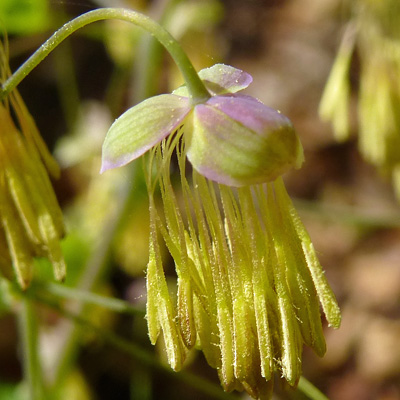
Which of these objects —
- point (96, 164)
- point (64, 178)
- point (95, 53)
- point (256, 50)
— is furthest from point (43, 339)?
point (256, 50)

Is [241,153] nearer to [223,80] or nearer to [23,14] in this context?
[223,80]

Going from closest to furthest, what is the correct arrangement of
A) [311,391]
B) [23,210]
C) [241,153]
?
[241,153] → [23,210] → [311,391]

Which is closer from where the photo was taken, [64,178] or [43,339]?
[43,339]

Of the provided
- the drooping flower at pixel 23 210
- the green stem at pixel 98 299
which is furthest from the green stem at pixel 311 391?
the drooping flower at pixel 23 210

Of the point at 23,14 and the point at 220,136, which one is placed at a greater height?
the point at 220,136

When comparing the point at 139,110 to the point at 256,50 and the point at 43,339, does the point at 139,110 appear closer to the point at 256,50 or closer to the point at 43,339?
the point at 43,339

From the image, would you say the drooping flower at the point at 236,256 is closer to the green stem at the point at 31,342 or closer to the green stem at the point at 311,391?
the green stem at the point at 311,391

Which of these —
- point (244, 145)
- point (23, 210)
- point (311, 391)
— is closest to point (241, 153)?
point (244, 145)
